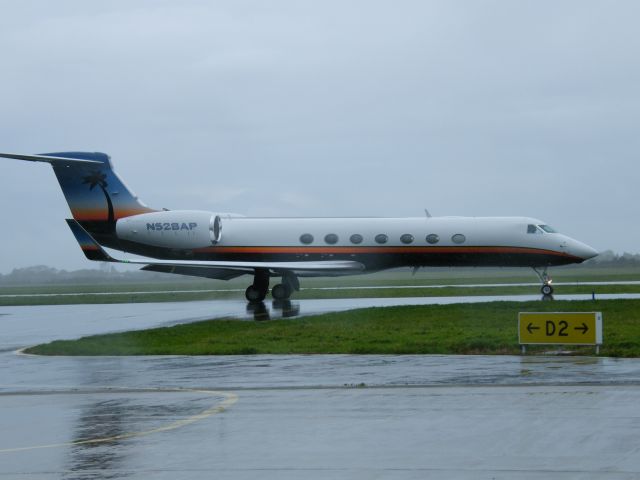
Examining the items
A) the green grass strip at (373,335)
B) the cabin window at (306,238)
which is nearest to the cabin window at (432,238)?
the cabin window at (306,238)

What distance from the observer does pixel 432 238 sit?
41469 millimetres

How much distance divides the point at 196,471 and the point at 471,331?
15931 mm

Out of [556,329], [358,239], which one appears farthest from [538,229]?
[556,329]

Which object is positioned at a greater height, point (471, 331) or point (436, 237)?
point (436, 237)

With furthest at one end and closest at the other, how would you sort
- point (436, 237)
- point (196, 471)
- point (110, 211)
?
point (110, 211), point (436, 237), point (196, 471)

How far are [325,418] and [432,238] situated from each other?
2980 centimetres

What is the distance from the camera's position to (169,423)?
1210cm

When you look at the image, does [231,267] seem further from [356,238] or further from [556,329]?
[556,329]

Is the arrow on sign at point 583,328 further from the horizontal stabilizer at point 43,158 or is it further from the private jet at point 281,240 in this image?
the horizontal stabilizer at point 43,158

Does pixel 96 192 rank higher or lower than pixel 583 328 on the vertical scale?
higher

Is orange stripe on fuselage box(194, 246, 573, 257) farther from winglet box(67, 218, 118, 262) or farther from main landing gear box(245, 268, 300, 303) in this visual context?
winglet box(67, 218, 118, 262)

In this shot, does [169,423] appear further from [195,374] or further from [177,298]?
A: [177,298]

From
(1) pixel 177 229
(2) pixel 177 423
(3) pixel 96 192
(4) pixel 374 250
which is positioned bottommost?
(2) pixel 177 423

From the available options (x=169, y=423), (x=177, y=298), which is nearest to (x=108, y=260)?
(x=177, y=298)
